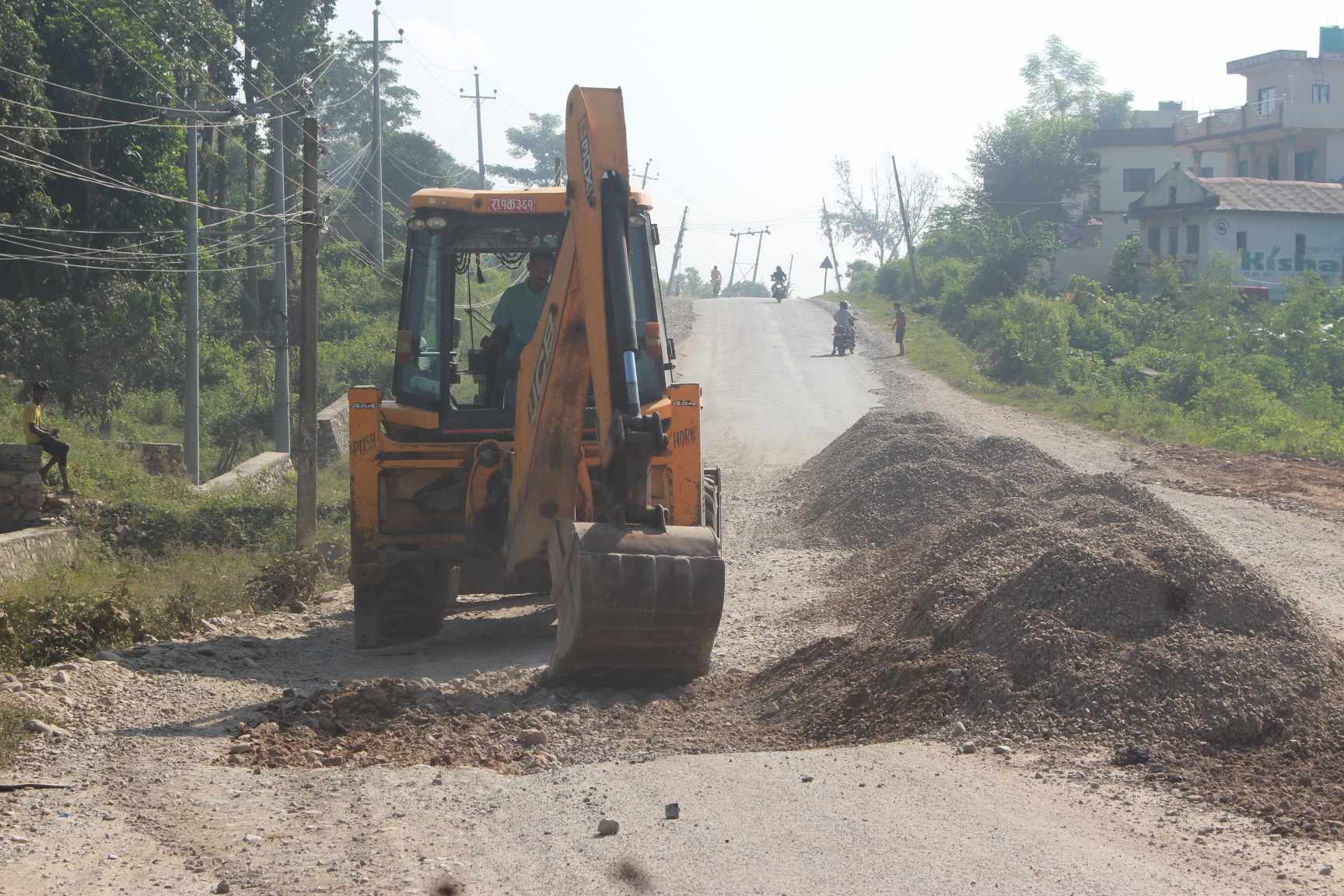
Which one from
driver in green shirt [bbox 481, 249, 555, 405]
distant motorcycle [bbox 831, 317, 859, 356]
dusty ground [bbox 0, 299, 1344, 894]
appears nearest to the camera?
dusty ground [bbox 0, 299, 1344, 894]

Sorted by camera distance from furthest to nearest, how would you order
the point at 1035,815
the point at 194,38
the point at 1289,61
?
the point at 1289,61 < the point at 194,38 < the point at 1035,815

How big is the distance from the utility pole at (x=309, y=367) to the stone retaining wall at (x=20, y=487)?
150 inches

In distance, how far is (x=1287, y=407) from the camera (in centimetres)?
2758

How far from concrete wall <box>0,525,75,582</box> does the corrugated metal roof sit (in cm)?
4145

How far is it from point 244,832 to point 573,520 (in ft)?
8.81

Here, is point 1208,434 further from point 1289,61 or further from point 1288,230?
point 1289,61

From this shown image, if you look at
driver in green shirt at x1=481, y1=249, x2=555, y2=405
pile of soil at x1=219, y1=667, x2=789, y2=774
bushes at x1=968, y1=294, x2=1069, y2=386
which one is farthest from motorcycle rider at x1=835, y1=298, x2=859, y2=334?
pile of soil at x1=219, y1=667, x2=789, y2=774

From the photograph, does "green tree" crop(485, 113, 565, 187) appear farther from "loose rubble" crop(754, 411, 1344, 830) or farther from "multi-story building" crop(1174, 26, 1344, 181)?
"loose rubble" crop(754, 411, 1344, 830)

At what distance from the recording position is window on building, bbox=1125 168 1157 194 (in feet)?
204

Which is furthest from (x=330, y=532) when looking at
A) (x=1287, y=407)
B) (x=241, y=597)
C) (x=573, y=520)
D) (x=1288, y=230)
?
(x=1288, y=230)

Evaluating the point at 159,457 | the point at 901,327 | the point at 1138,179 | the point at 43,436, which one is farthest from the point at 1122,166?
the point at 43,436

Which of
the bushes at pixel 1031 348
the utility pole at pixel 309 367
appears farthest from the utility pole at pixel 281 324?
the bushes at pixel 1031 348

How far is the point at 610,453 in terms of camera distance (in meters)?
6.42

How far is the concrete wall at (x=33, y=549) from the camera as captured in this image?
1608 cm
